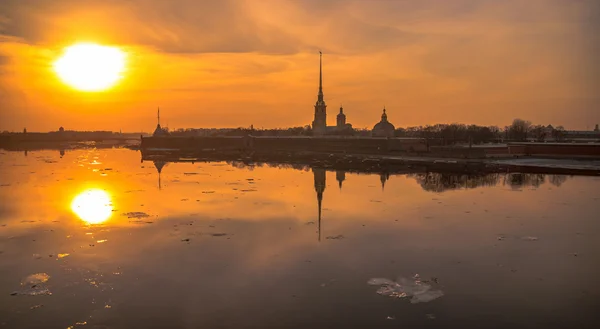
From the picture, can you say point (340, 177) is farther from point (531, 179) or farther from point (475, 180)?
point (531, 179)

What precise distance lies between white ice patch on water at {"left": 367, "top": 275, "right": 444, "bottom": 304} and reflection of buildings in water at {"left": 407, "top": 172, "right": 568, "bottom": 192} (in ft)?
57.0

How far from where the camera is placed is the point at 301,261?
502 inches

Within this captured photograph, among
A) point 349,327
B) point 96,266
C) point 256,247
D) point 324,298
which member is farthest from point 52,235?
point 349,327

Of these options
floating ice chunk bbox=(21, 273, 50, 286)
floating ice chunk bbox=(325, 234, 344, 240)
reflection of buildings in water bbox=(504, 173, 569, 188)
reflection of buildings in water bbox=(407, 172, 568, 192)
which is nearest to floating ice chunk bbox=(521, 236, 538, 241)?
floating ice chunk bbox=(325, 234, 344, 240)

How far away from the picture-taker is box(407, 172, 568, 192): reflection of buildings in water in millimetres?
29500

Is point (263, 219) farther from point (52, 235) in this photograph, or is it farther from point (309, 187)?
point (309, 187)

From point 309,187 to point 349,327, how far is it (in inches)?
808

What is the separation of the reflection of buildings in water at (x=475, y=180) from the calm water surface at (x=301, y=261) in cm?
465

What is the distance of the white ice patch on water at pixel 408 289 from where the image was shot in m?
10.0

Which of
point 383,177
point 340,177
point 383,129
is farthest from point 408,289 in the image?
point 383,129

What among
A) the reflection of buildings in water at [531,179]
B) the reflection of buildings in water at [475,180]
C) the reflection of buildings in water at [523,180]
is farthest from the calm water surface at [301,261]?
the reflection of buildings in water at [531,179]

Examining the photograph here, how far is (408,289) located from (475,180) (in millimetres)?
24280

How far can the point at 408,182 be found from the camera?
32.0 metres

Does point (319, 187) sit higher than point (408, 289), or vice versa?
point (319, 187)
